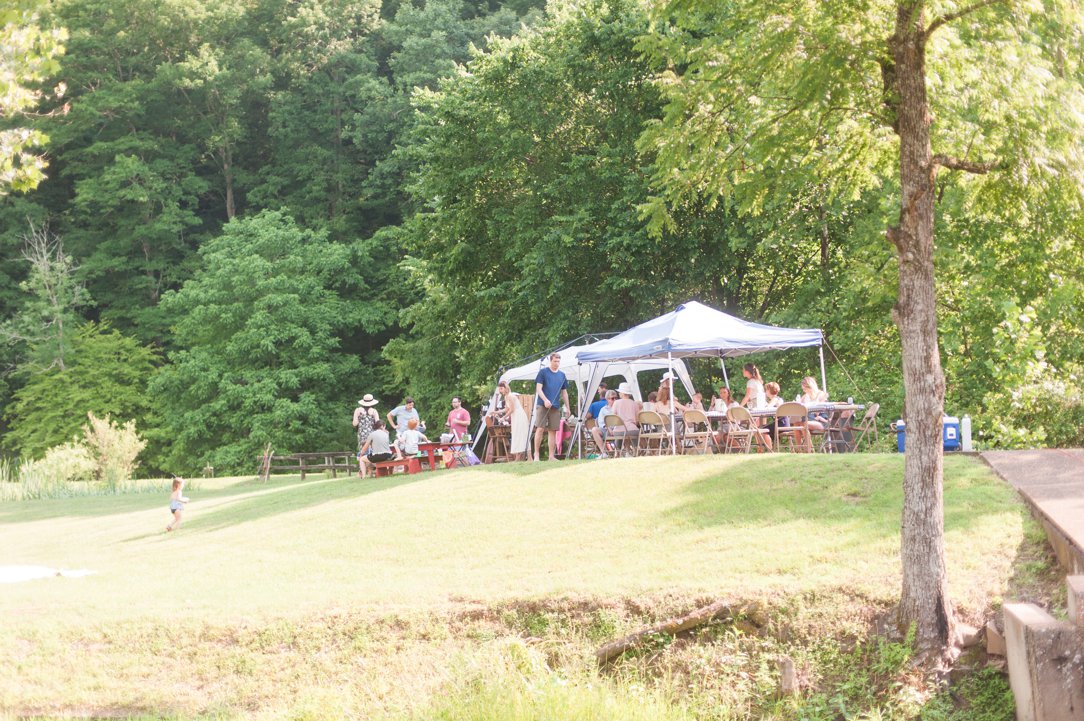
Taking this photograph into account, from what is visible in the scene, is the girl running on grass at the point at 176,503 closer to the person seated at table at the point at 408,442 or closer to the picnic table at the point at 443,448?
the person seated at table at the point at 408,442

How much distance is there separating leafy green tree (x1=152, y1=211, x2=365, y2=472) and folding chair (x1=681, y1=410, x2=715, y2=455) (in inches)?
891

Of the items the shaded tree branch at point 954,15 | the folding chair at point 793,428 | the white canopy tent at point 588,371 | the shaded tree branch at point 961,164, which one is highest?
the shaded tree branch at point 954,15

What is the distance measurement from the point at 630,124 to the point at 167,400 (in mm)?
22224

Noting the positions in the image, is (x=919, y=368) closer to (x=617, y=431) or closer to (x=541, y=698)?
(x=541, y=698)

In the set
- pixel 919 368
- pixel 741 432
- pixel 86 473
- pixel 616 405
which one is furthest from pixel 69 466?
pixel 919 368

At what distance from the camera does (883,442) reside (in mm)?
19719

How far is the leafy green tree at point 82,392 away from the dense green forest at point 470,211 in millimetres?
128

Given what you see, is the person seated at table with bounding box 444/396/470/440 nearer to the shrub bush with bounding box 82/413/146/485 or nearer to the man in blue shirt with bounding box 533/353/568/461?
the man in blue shirt with bounding box 533/353/568/461

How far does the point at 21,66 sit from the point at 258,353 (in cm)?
2977

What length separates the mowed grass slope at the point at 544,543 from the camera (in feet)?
30.2

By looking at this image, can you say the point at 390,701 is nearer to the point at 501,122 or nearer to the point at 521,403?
the point at 521,403

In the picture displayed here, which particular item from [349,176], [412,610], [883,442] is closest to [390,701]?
[412,610]

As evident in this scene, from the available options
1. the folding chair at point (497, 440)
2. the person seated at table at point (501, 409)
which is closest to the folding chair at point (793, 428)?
the person seated at table at point (501, 409)

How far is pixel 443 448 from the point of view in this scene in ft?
67.9
